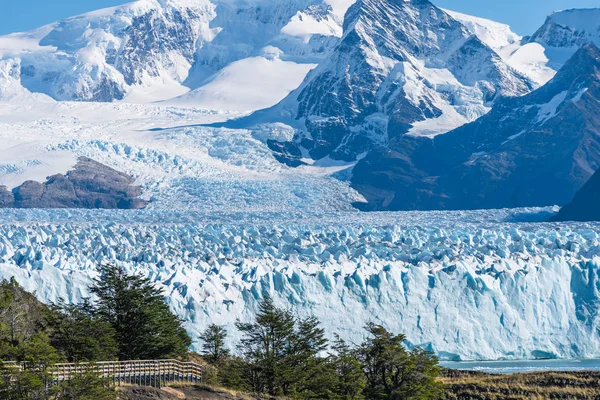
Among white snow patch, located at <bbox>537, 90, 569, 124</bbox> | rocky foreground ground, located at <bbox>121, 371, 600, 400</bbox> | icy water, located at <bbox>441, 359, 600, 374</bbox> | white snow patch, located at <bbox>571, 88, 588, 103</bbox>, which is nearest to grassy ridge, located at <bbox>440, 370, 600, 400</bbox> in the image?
rocky foreground ground, located at <bbox>121, 371, 600, 400</bbox>

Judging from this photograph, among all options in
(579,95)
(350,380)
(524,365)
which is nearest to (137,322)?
(350,380)

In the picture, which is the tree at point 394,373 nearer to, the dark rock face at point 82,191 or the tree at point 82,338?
the tree at point 82,338

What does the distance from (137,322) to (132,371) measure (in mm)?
5732

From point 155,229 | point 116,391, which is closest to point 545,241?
point 155,229

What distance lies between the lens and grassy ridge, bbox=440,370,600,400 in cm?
3538

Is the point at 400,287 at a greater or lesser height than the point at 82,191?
lesser

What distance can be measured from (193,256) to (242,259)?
10.9ft

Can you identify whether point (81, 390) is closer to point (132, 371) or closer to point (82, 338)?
point (132, 371)

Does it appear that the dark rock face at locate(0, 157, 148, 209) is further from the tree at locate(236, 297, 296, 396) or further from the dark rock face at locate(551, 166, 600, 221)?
the tree at locate(236, 297, 296, 396)

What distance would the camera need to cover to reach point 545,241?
66.9 meters

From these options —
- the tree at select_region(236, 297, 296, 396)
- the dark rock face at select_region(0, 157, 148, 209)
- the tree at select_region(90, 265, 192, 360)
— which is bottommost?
the tree at select_region(236, 297, 296, 396)

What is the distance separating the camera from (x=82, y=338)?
31.3 meters

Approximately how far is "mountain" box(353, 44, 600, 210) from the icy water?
105m

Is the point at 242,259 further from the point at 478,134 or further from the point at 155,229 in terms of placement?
the point at 478,134
